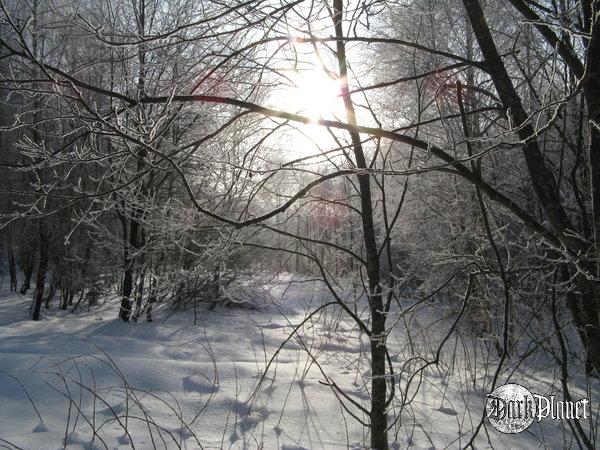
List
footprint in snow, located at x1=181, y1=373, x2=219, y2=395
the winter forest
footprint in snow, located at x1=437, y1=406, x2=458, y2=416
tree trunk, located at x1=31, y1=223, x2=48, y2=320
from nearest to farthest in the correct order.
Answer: the winter forest, footprint in snow, located at x1=181, y1=373, x2=219, y2=395, footprint in snow, located at x1=437, y1=406, x2=458, y2=416, tree trunk, located at x1=31, y1=223, x2=48, y2=320

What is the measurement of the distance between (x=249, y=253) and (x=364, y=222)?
9.51 m

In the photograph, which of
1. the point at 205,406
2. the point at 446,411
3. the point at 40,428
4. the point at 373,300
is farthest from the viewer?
the point at 446,411

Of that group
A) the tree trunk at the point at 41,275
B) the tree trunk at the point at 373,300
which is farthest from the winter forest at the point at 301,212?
the tree trunk at the point at 41,275

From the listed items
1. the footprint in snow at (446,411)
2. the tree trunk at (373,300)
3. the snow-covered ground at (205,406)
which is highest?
the tree trunk at (373,300)

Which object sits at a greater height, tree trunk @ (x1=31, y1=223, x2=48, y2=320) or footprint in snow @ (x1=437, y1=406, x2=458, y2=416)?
tree trunk @ (x1=31, y1=223, x2=48, y2=320)


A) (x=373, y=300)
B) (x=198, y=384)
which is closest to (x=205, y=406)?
(x=198, y=384)

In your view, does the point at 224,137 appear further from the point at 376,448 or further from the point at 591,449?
the point at 591,449

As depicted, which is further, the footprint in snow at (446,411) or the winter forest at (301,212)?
the footprint in snow at (446,411)

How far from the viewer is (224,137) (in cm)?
231

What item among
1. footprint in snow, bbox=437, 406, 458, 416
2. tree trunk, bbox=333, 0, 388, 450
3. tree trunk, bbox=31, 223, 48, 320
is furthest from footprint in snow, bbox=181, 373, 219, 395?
tree trunk, bbox=31, 223, 48, 320

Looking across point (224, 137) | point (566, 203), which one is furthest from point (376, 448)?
point (566, 203)

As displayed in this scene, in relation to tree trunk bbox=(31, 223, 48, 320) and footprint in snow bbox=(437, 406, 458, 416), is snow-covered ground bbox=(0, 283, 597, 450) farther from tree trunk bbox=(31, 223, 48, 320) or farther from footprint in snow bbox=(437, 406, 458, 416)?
tree trunk bbox=(31, 223, 48, 320)

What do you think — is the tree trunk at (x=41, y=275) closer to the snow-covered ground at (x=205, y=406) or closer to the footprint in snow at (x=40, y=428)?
the snow-covered ground at (x=205, y=406)

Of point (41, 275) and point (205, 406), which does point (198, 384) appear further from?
point (41, 275)
